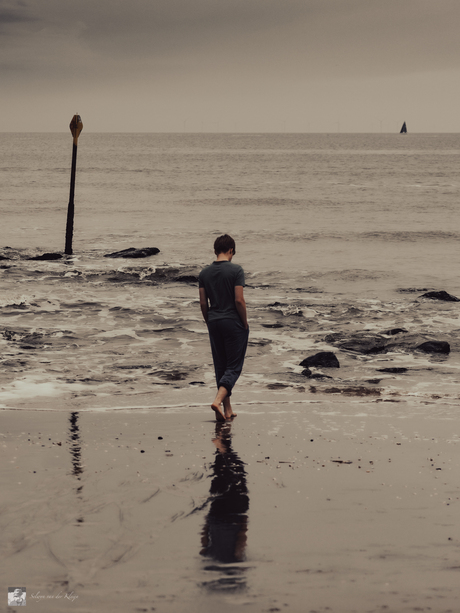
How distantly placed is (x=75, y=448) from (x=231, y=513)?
1.78m

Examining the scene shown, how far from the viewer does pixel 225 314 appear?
6270mm

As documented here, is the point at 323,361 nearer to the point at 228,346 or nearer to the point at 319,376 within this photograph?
the point at 319,376

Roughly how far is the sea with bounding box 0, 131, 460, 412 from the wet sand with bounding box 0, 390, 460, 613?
44.0 inches

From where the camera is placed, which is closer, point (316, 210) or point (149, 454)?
point (149, 454)

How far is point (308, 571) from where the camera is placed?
3580 mm

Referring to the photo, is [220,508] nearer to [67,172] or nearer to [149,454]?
[149,454]

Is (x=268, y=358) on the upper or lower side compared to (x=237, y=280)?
lower

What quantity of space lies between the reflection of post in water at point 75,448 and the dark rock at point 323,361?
12.2 feet

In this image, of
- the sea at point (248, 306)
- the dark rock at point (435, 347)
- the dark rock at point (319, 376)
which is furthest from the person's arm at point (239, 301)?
the dark rock at point (435, 347)

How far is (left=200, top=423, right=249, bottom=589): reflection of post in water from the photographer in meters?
3.61

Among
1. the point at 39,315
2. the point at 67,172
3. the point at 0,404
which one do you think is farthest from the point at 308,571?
the point at 67,172

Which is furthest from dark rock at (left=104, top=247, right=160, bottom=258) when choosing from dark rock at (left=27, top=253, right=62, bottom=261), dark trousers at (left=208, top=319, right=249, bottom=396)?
Result: dark trousers at (left=208, top=319, right=249, bottom=396)

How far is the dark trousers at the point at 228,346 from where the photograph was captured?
630cm

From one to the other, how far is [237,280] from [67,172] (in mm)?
68417
